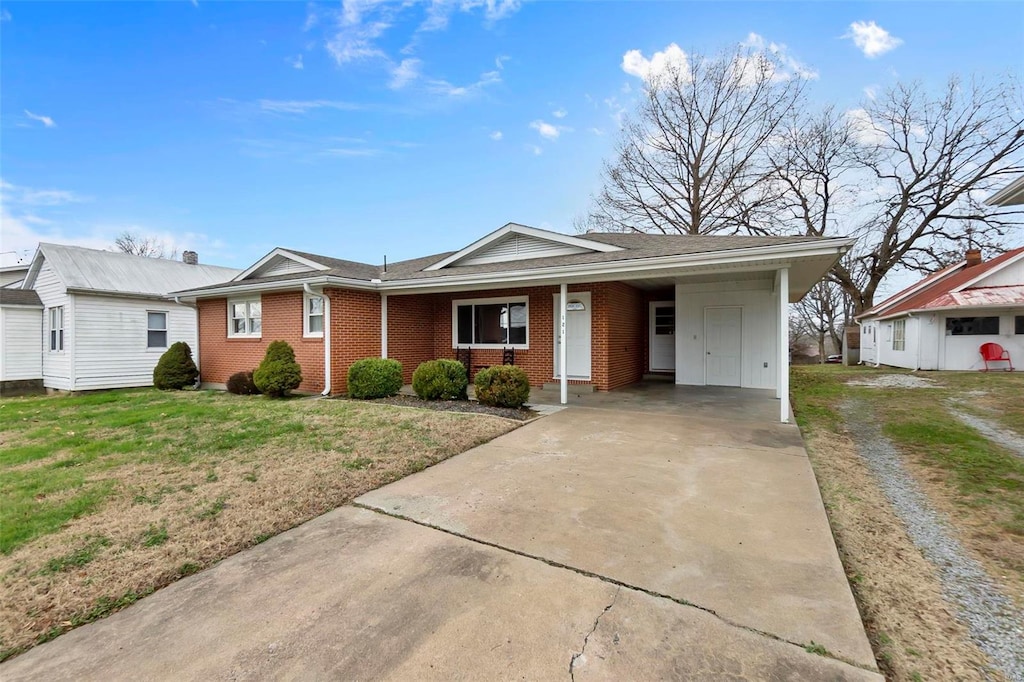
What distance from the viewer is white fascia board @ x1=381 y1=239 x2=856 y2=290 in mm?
6359

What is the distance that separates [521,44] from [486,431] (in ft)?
34.7

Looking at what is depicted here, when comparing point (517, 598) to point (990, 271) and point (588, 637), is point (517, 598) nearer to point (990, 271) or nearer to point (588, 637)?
point (588, 637)

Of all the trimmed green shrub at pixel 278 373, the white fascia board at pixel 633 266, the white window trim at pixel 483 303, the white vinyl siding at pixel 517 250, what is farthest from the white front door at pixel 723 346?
the trimmed green shrub at pixel 278 373

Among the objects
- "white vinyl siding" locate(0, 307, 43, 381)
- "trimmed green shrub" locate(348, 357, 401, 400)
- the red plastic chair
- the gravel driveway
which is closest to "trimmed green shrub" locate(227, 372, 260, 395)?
"trimmed green shrub" locate(348, 357, 401, 400)

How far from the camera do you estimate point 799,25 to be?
13047 millimetres

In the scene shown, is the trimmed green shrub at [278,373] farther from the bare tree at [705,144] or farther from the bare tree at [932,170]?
the bare tree at [932,170]

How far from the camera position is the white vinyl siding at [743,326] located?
1052cm

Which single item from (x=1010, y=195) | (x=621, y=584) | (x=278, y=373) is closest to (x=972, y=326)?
(x=1010, y=195)

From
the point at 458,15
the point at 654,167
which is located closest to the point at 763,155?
the point at 654,167

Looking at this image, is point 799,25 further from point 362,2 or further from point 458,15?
point 362,2

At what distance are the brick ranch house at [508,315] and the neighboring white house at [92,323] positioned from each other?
2612mm

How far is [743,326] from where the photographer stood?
35.2 feet

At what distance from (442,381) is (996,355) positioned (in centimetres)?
1905

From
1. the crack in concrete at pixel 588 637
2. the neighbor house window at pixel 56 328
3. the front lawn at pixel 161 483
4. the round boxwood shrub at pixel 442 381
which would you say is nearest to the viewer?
the crack in concrete at pixel 588 637
